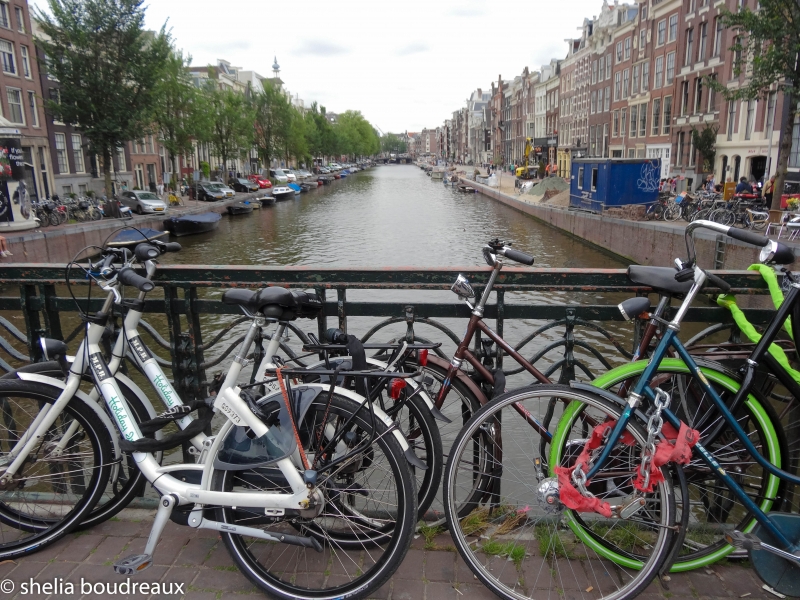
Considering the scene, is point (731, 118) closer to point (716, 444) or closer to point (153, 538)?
point (716, 444)

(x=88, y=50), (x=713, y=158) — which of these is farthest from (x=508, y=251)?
(x=713, y=158)

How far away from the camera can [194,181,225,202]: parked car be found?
3950 centimetres

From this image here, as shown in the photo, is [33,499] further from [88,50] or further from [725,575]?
[88,50]

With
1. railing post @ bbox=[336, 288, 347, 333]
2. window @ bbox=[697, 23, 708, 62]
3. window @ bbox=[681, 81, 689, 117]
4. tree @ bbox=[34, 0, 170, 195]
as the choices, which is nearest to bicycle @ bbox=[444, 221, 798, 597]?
railing post @ bbox=[336, 288, 347, 333]

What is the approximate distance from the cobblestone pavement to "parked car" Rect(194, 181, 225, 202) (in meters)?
39.0

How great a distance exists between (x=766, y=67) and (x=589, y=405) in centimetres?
1649

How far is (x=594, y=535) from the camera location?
250 centimetres

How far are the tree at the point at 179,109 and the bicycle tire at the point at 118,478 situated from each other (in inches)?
1463

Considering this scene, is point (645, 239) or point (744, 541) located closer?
point (744, 541)

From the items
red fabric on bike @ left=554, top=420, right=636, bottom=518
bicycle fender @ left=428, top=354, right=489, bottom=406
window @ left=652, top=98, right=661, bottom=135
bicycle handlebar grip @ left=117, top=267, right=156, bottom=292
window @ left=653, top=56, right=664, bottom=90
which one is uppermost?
window @ left=653, top=56, right=664, bottom=90

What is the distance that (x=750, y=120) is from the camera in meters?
26.5

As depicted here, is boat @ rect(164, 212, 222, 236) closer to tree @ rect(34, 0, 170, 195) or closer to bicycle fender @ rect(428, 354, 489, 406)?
tree @ rect(34, 0, 170, 195)

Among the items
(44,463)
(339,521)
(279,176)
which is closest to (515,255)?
(339,521)

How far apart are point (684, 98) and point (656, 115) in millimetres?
3107
